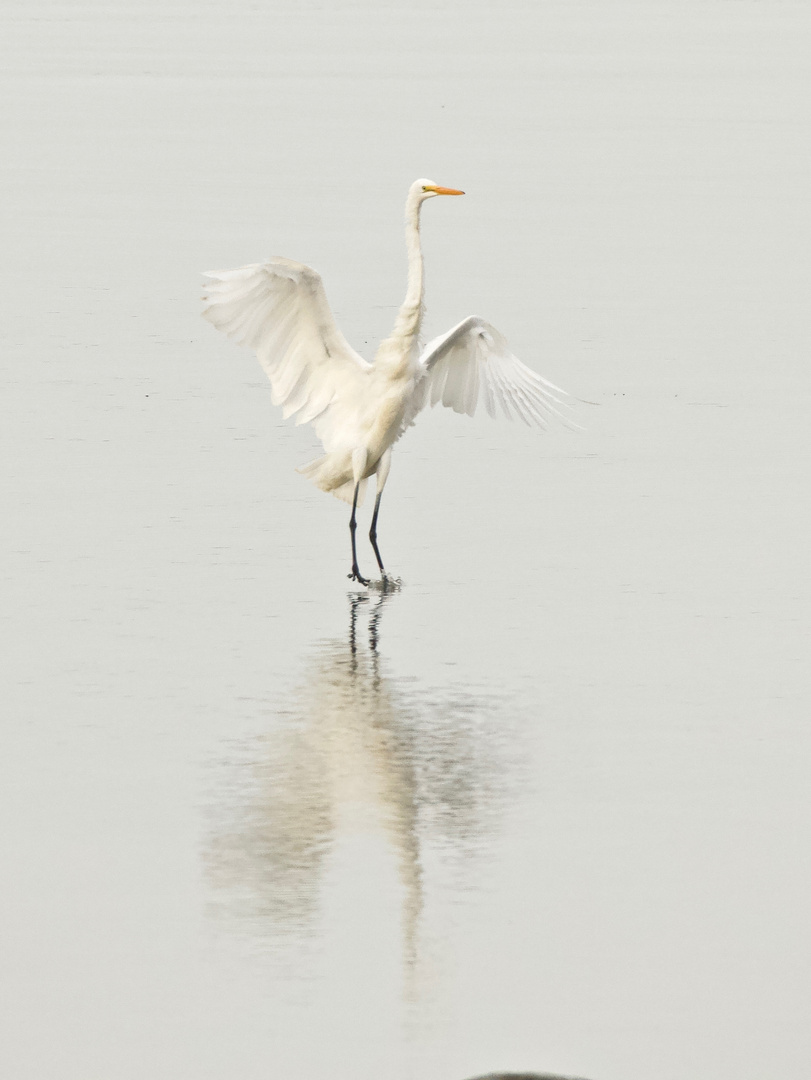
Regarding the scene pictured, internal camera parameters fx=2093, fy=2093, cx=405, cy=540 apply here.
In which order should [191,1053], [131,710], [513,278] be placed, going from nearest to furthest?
[191,1053]
[131,710]
[513,278]

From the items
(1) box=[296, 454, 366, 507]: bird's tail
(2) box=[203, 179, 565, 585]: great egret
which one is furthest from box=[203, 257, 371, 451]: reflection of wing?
(1) box=[296, 454, 366, 507]: bird's tail

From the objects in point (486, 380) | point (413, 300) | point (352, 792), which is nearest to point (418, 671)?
point (352, 792)

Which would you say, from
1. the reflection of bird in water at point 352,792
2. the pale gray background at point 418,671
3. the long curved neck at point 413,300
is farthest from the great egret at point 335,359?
the reflection of bird in water at point 352,792

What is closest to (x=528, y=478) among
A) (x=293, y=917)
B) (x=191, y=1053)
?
(x=293, y=917)

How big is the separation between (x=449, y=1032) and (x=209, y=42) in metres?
40.7

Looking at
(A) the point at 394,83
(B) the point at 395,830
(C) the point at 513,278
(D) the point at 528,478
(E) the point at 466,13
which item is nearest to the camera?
(B) the point at 395,830

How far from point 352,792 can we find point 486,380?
5.67 metres

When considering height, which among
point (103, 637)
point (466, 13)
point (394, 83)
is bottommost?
point (103, 637)

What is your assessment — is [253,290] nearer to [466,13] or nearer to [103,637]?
[103,637]

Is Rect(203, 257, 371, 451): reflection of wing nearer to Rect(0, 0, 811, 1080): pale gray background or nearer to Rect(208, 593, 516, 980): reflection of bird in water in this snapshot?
Rect(0, 0, 811, 1080): pale gray background

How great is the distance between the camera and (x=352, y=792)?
7.71 metres

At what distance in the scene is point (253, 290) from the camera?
11664 millimetres

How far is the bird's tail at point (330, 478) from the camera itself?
39.9 feet

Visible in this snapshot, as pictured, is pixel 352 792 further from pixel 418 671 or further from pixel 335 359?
pixel 335 359
